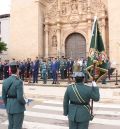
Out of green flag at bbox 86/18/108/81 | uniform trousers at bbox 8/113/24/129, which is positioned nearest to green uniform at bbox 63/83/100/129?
uniform trousers at bbox 8/113/24/129

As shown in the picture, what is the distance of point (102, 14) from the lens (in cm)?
2694

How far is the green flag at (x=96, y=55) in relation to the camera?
733 centimetres

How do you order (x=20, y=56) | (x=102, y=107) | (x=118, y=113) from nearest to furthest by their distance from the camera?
A: (x=118, y=113)
(x=102, y=107)
(x=20, y=56)

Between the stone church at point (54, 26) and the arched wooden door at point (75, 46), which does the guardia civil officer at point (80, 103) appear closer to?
the stone church at point (54, 26)

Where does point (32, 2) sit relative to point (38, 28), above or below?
above

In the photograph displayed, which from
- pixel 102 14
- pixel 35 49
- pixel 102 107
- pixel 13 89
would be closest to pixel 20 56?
pixel 35 49

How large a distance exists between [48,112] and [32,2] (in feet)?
65.5

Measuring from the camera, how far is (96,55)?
7.38 m

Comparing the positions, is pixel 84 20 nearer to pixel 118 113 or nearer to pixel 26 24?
pixel 26 24

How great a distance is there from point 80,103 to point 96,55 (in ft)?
6.18

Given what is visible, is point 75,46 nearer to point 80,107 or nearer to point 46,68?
point 46,68

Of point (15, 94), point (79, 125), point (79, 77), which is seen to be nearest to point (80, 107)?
point (79, 125)

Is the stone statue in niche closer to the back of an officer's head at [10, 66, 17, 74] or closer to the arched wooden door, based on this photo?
the arched wooden door

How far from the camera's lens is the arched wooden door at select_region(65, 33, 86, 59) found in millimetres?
28562
